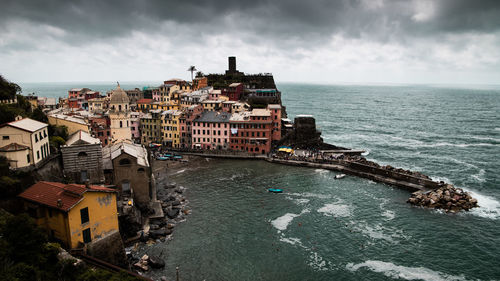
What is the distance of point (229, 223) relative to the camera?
49938 mm

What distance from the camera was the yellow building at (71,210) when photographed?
32.7m

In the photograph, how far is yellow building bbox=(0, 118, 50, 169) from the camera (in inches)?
1587

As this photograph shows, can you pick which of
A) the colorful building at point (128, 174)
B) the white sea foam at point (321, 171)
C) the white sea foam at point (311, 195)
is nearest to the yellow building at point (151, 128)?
the colorful building at point (128, 174)

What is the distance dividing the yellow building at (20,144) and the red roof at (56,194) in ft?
23.0

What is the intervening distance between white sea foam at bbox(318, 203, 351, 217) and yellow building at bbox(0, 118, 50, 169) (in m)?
43.1

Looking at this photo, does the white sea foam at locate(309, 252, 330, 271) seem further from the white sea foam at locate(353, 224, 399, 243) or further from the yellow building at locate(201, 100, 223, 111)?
the yellow building at locate(201, 100, 223, 111)

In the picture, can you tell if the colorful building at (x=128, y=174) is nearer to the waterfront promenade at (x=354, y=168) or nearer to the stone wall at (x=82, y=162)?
the stone wall at (x=82, y=162)

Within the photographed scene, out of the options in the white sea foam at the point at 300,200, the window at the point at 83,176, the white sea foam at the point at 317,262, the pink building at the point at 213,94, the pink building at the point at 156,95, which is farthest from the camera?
the pink building at the point at 156,95

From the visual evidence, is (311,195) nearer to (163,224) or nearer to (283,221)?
(283,221)

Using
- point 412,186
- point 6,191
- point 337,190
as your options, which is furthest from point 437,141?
point 6,191

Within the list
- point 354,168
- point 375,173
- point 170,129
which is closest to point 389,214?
point 375,173

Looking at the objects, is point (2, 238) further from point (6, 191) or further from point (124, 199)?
point (124, 199)

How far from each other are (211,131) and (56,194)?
59.0 metres

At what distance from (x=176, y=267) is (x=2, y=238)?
1778 centimetres
